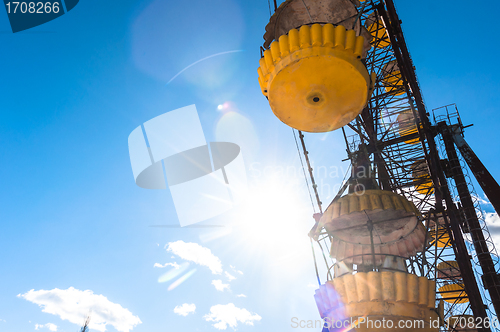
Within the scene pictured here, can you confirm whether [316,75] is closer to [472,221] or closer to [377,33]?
[377,33]

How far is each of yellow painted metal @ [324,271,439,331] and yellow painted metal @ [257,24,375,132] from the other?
11.2 feet

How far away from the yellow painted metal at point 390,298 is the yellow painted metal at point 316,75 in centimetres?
343

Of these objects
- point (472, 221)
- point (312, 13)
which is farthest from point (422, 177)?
point (312, 13)

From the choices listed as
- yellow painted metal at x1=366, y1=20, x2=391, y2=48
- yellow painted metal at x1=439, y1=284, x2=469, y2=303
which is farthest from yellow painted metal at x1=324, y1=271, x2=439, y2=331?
yellow painted metal at x1=439, y1=284, x2=469, y2=303

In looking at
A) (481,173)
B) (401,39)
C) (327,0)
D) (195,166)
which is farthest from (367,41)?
(481,173)

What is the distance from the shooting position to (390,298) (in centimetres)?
578

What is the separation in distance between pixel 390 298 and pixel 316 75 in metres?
4.48

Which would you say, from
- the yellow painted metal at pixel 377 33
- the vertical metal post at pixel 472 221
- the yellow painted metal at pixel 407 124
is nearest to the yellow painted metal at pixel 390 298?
the yellow painted metal at pixel 377 33

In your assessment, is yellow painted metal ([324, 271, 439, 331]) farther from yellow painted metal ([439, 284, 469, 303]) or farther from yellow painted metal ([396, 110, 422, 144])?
yellow painted metal ([439, 284, 469, 303])

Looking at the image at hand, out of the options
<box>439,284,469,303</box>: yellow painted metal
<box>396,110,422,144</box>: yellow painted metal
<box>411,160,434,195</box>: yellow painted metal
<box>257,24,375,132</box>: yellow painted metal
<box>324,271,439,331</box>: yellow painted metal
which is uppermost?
<box>396,110,422,144</box>: yellow painted metal

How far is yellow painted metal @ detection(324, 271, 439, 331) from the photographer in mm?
5758

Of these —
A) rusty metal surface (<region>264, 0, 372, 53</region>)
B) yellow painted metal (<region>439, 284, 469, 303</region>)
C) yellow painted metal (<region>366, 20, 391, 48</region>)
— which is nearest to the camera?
rusty metal surface (<region>264, 0, 372, 53</region>)

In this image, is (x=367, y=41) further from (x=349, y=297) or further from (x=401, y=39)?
(x=401, y=39)

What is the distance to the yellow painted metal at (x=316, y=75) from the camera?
19.4ft
